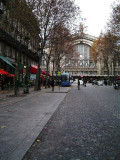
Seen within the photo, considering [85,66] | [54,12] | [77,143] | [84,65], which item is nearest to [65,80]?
[54,12]

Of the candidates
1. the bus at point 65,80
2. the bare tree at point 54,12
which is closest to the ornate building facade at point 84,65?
the bus at point 65,80

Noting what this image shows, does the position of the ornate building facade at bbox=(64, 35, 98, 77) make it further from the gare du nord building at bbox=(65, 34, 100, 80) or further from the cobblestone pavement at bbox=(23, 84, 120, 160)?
the cobblestone pavement at bbox=(23, 84, 120, 160)

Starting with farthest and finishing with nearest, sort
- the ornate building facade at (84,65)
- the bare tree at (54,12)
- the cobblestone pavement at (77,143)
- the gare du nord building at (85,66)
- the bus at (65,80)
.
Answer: the ornate building facade at (84,65) → the gare du nord building at (85,66) → the bus at (65,80) → the bare tree at (54,12) → the cobblestone pavement at (77,143)

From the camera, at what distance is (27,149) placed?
3.42 metres

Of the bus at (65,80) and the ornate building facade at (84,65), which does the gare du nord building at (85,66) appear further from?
the bus at (65,80)

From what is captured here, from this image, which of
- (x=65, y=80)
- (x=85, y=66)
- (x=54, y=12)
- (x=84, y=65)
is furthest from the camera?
(x=84, y=65)

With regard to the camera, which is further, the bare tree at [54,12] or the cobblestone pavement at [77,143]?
the bare tree at [54,12]

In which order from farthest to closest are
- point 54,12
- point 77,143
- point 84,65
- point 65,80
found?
1. point 84,65
2. point 65,80
3. point 54,12
4. point 77,143

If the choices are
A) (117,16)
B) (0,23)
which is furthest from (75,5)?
(0,23)

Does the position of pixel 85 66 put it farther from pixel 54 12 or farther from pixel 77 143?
pixel 77 143

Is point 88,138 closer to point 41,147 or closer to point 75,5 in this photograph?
point 41,147

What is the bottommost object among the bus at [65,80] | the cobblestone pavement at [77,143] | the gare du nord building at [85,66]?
the cobblestone pavement at [77,143]

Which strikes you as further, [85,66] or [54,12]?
[85,66]

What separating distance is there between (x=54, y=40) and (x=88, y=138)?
2121 centimetres
